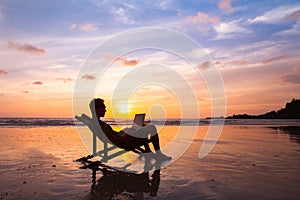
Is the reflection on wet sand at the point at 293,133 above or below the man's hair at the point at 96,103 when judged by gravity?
below

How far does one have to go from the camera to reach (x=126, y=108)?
13.2 meters

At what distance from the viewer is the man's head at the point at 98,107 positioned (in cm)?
782

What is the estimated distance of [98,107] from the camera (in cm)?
790

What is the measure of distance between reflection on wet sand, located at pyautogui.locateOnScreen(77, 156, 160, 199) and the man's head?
147 cm

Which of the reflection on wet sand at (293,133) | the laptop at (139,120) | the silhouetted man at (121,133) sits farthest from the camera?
the reflection on wet sand at (293,133)

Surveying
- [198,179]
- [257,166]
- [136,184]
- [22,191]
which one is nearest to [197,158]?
[257,166]

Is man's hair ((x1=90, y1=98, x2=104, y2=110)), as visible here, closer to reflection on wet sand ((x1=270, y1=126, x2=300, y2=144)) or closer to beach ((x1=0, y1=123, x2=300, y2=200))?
beach ((x1=0, y1=123, x2=300, y2=200))

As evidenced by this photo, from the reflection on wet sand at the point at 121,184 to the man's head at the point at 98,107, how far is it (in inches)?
57.7

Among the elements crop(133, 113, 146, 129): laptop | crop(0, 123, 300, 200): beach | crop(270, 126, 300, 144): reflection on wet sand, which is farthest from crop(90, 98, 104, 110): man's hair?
crop(270, 126, 300, 144): reflection on wet sand

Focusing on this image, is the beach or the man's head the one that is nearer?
the beach

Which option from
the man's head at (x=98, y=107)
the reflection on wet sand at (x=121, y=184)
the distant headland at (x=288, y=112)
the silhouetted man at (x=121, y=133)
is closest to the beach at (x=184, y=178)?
the reflection on wet sand at (x=121, y=184)

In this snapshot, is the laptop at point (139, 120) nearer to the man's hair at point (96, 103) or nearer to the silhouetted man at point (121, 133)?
the silhouetted man at point (121, 133)

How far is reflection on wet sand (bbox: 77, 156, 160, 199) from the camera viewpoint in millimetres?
5216

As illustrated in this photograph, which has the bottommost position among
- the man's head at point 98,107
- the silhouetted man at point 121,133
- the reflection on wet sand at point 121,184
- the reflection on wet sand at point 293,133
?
the reflection on wet sand at point 121,184
